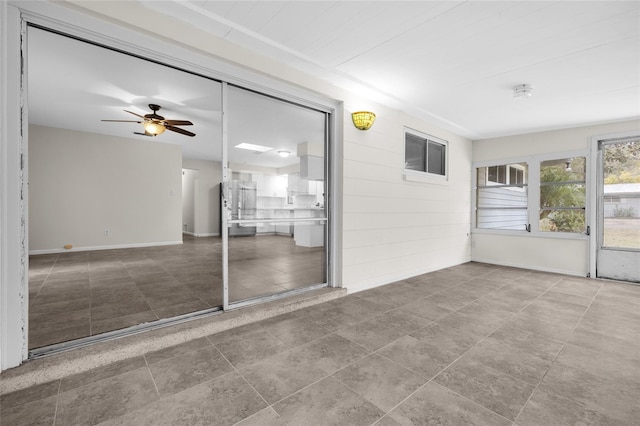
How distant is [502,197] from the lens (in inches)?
228

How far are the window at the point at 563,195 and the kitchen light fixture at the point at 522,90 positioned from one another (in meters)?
2.37

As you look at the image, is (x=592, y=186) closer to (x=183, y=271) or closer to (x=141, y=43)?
(x=141, y=43)

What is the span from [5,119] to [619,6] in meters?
4.28

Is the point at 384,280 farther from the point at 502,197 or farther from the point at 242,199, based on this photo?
the point at 502,197

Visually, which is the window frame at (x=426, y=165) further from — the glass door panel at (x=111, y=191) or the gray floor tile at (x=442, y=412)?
the gray floor tile at (x=442, y=412)

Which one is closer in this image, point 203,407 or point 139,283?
point 203,407

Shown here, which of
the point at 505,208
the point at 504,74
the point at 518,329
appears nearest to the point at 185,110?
the point at 504,74

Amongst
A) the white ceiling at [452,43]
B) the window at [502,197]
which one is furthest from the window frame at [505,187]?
the white ceiling at [452,43]

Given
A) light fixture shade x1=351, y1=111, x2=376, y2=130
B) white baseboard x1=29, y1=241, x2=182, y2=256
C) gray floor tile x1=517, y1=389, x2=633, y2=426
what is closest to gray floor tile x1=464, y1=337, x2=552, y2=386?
gray floor tile x1=517, y1=389, x2=633, y2=426

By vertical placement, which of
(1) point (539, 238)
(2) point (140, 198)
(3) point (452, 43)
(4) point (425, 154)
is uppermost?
(3) point (452, 43)

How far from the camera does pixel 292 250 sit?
4.78 m

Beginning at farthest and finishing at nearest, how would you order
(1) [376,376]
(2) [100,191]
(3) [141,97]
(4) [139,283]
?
(2) [100,191] → (3) [141,97] → (4) [139,283] → (1) [376,376]

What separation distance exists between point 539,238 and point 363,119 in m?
4.25

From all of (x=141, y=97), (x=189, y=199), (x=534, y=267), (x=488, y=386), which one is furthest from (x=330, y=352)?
(x=189, y=199)
